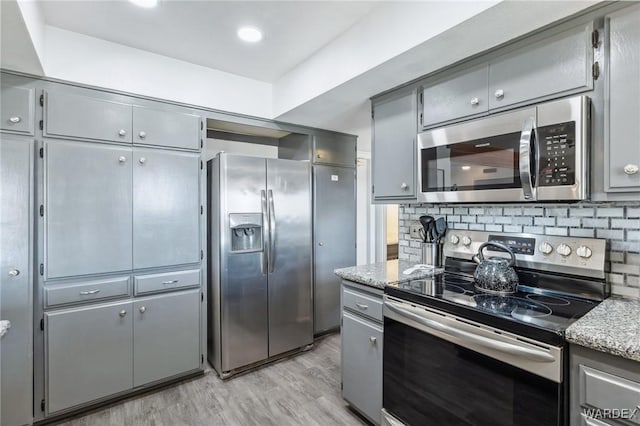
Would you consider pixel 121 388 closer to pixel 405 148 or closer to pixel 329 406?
pixel 329 406

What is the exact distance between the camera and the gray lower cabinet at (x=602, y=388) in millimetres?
999

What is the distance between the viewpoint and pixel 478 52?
1704 mm

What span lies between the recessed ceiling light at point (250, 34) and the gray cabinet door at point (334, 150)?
129 cm

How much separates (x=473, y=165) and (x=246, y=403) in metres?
2.23

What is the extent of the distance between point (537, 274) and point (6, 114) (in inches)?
128

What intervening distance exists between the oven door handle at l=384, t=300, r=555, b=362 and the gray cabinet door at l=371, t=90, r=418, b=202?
801 millimetres

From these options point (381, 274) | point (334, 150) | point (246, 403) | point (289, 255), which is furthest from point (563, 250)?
point (334, 150)

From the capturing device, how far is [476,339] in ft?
4.49

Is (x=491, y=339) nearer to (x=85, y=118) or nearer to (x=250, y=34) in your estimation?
(x=250, y=34)

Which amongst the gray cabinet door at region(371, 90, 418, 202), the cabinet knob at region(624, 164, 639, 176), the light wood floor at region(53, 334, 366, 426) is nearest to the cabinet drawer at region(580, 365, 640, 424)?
the cabinet knob at region(624, 164, 639, 176)

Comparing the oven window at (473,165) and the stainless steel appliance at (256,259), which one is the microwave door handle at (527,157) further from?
the stainless steel appliance at (256,259)

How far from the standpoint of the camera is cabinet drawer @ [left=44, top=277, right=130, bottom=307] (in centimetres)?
207

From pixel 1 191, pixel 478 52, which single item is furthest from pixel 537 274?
pixel 1 191

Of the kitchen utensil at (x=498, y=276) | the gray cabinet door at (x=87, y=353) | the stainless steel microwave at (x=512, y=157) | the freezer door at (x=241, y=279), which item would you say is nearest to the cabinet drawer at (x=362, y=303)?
the kitchen utensil at (x=498, y=276)
